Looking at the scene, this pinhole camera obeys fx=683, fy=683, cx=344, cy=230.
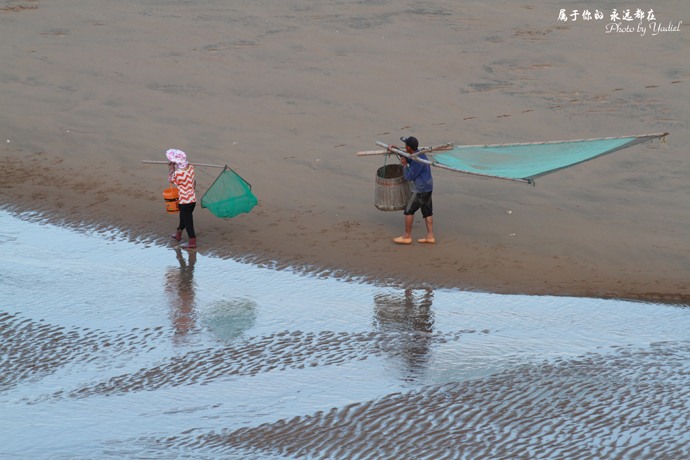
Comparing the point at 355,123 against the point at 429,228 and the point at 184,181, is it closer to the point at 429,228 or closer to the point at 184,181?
the point at 429,228

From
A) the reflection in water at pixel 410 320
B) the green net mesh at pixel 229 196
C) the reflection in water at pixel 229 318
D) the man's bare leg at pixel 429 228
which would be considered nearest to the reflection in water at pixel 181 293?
the reflection in water at pixel 229 318

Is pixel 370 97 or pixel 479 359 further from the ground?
pixel 370 97

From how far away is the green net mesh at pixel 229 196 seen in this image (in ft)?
27.5

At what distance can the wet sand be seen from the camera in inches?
319

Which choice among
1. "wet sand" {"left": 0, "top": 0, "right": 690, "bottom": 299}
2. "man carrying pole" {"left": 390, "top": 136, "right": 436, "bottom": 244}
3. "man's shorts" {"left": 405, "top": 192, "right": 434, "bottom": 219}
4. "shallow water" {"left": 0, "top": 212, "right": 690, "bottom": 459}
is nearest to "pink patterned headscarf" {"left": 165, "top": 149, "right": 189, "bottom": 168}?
"wet sand" {"left": 0, "top": 0, "right": 690, "bottom": 299}

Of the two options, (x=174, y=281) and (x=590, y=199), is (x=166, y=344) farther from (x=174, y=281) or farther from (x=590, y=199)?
(x=590, y=199)

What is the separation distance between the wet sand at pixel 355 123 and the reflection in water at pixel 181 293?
0.51m

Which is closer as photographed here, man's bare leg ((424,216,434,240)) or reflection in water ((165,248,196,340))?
reflection in water ((165,248,196,340))

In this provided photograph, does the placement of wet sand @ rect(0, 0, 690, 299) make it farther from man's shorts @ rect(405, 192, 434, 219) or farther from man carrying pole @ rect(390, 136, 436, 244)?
man's shorts @ rect(405, 192, 434, 219)

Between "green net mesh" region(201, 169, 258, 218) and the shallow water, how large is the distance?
3.36 ft

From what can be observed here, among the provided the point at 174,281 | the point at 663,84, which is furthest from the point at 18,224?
the point at 663,84

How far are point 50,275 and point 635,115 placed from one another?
949cm

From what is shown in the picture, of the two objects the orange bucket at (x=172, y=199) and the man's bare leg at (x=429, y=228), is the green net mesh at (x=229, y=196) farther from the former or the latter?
the man's bare leg at (x=429, y=228)

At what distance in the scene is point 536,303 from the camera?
6.76 metres
